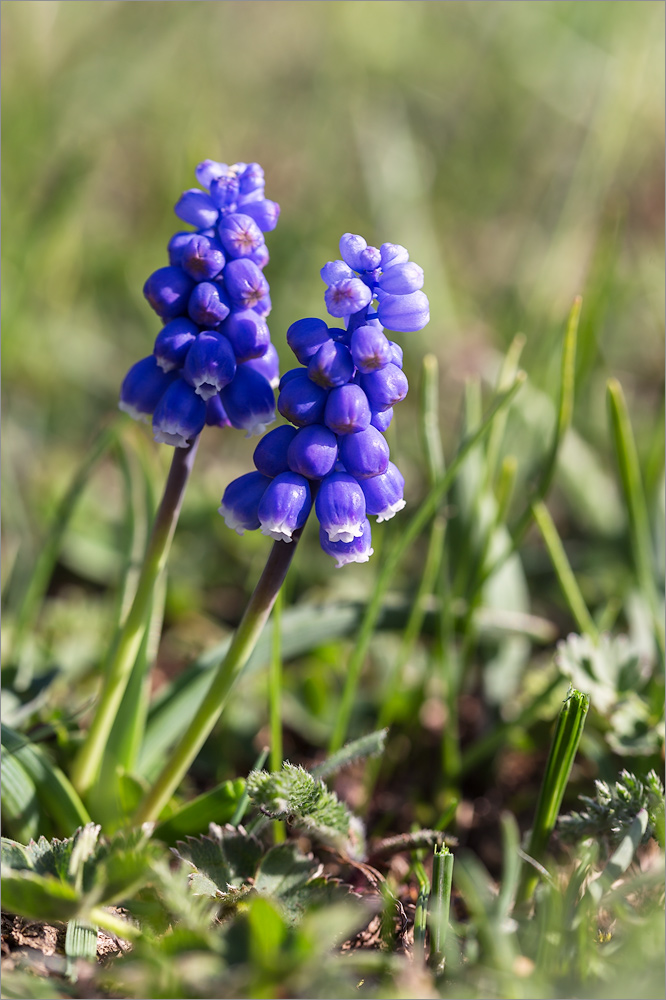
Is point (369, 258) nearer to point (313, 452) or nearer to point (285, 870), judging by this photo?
point (313, 452)

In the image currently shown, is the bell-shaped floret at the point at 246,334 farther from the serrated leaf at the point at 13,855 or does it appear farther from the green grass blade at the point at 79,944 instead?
the green grass blade at the point at 79,944

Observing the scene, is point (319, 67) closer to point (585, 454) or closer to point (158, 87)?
point (158, 87)

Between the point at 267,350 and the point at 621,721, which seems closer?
the point at 267,350

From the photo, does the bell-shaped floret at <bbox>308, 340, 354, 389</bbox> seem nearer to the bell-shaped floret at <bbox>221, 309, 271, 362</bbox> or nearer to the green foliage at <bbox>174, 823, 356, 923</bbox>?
the bell-shaped floret at <bbox>221, 309, 271, 362</bbox>

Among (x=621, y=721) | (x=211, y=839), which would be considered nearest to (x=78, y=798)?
(x=211, y=839)

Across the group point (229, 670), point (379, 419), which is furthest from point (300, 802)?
point (379, 419)

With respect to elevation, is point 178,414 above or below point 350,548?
above
